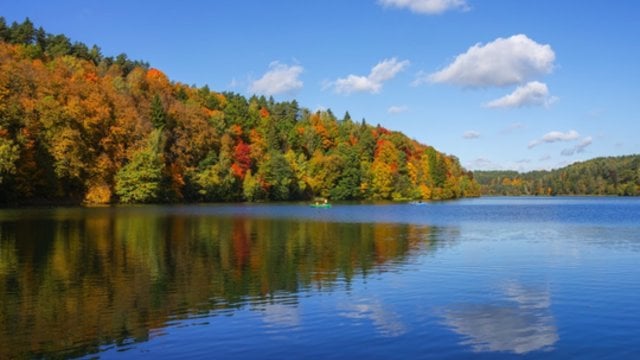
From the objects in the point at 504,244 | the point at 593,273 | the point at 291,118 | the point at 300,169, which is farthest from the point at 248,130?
the point at 593,273

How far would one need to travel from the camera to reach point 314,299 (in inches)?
792

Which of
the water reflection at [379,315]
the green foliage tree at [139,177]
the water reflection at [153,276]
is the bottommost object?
the water reflection at [379,315]

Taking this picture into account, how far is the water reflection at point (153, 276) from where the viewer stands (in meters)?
16.1

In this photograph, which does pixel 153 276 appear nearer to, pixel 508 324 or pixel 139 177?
pixel 508 324

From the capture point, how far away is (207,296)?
20.5 metres

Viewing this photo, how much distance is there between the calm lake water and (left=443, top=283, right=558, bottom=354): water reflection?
6 cm

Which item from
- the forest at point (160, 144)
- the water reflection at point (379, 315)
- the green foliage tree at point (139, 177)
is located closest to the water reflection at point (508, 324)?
the water reflection at point (379, 315)

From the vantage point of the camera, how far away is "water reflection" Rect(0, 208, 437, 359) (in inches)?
633

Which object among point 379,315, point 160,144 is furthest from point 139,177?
point 379,315

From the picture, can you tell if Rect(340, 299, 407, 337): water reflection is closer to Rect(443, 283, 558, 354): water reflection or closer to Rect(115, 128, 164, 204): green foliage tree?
Rect(443, 283, 558, 354): water reflection

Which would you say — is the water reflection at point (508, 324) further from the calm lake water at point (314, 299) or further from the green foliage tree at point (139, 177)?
the green foliage tree at point (139, 177)

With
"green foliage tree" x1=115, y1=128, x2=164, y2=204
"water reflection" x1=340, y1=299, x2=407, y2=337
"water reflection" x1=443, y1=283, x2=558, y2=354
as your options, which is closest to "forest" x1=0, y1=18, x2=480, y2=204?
"green foliage tree" x1=115, y1=128, x2=164, y2=204

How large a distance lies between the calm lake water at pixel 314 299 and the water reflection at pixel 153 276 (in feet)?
0.26

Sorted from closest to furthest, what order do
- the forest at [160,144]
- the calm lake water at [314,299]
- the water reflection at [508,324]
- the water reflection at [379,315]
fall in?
the calm lake water at [314,299] < the water reflection at [508,324] < the water reflection at [379,315] < the forest at [160,144]
